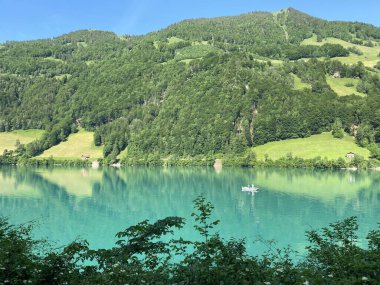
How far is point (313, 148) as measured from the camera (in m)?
165

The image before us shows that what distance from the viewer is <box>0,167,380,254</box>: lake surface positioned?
54125 mm

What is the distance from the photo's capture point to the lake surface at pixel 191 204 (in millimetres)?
54125

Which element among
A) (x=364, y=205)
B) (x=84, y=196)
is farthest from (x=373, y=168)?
(x=84, y=196)

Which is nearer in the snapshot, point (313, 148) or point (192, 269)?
point (192, 269)

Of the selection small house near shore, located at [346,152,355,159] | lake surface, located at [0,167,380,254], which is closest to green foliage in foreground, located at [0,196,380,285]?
lake surface, located at [0,167,380,254]

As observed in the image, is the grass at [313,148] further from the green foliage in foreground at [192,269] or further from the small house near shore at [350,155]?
the green foliage in foreground at [192,269]

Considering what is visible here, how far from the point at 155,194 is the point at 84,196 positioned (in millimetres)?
16260

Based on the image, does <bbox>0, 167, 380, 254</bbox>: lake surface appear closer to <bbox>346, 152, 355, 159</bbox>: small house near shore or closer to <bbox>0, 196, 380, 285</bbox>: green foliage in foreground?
<bbox>0, 196, 380, 285</bbox>: green foliage in foreground

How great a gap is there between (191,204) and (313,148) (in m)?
99.9

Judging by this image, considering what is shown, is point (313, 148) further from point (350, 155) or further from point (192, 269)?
point (192, 269)

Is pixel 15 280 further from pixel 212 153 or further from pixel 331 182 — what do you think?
pixel 212 153

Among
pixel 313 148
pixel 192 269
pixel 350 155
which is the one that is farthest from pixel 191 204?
pixel 313 148

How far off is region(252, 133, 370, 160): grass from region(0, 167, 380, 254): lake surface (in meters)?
30.0

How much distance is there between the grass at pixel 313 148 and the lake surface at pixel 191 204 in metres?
30.0
